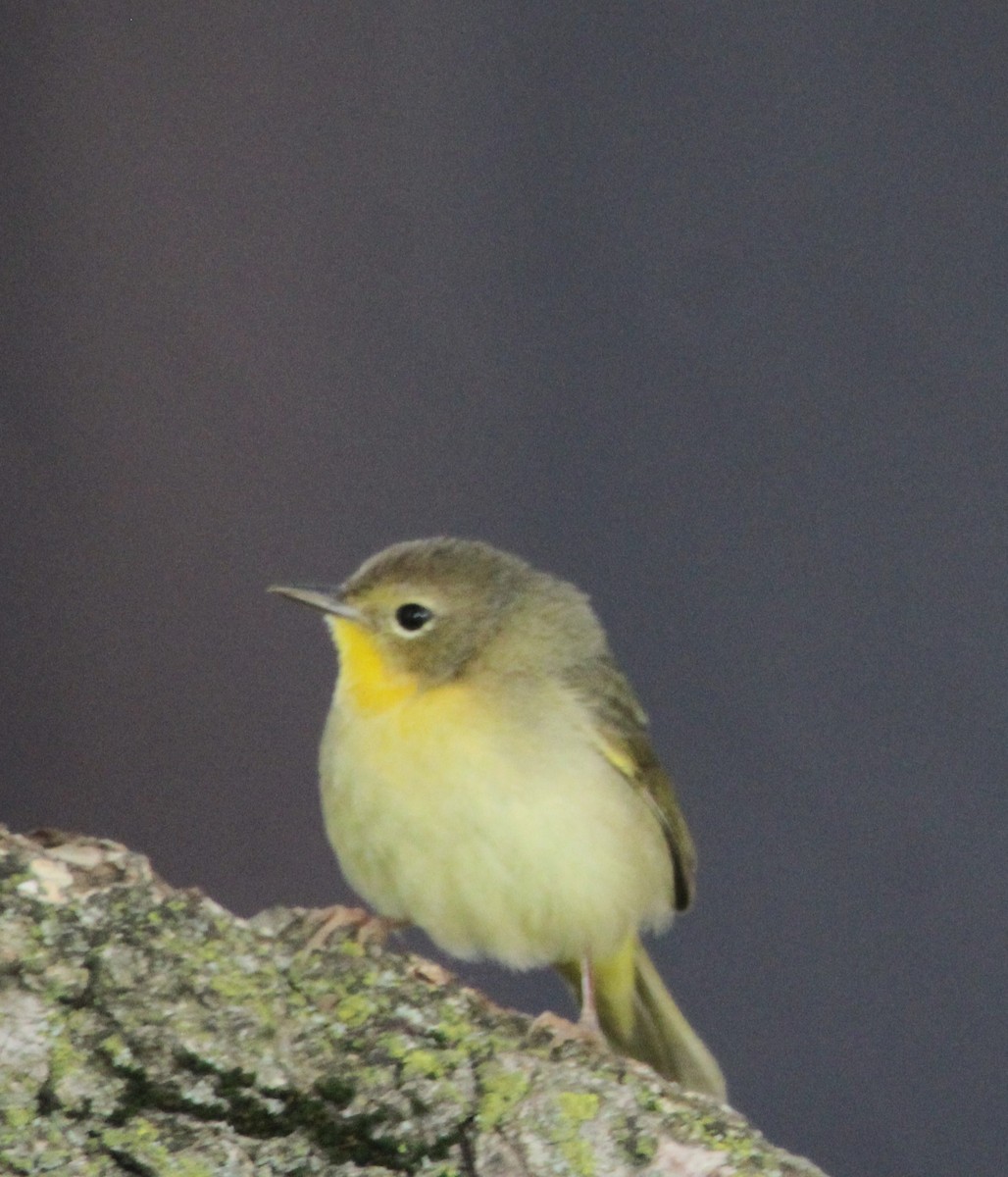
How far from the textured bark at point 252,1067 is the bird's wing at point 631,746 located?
386mm

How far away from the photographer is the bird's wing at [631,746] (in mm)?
1297

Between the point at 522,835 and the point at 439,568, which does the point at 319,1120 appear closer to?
the point at 522,835

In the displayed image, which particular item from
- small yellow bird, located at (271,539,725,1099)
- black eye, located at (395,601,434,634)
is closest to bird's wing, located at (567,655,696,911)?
small yellow bird, located at (271,539,725,1099)

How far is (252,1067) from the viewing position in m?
0.85

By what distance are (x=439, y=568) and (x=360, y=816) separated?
215mm

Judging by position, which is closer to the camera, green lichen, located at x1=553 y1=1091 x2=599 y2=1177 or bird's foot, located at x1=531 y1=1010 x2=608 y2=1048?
green lichen, located at x1=553 y1=1091 x2=599 y2=1177

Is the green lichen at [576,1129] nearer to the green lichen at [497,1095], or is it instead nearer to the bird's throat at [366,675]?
the green lichen at [497,1095]

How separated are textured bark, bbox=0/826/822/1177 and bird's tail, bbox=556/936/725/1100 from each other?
0.44 m

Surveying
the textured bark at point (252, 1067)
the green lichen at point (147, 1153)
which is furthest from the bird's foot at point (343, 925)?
the green lichen at point (147, 1153)

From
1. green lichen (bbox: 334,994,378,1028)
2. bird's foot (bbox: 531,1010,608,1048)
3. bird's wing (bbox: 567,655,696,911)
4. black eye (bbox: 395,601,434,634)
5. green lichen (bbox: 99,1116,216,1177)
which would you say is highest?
black eye (bbox: 395,601,434,634)

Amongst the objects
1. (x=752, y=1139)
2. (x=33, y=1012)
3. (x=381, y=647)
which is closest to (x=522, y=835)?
(x=381, y=647)

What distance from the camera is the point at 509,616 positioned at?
1281 mm

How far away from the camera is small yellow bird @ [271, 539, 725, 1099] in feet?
3.82

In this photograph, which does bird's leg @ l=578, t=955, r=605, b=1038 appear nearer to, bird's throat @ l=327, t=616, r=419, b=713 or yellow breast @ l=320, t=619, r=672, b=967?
yellow breast @ l=320, t=619, r=672, b=967
